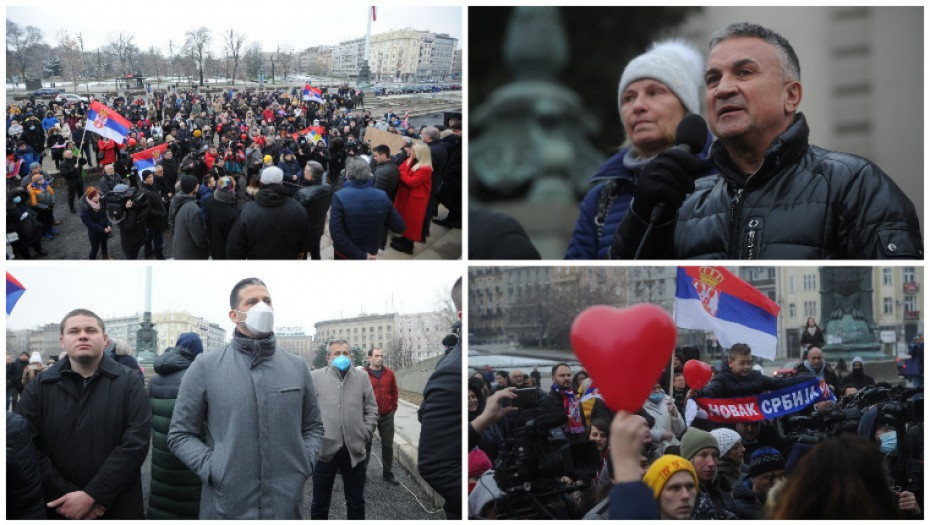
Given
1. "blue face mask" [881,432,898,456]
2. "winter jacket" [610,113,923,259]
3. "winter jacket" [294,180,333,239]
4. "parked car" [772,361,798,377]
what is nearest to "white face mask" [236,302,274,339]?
"winter jacket" [294,180,333,239]

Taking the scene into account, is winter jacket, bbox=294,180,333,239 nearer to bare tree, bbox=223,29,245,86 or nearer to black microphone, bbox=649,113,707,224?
bare tree, bbox=223,29,245,86

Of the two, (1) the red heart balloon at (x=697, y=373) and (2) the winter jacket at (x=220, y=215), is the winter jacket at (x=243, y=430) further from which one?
(1) the red heart balloon at (x=697, y=373)

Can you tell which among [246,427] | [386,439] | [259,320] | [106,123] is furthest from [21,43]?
[386,439]

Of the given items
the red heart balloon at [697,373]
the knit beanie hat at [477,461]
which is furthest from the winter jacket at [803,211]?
the knit beanie hat at [477,461]

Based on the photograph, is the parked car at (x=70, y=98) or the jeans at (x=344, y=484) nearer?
the jeans at (x=344, y=484)

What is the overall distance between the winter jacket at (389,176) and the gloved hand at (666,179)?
55.8 inches

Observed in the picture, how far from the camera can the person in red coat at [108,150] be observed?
5215mm

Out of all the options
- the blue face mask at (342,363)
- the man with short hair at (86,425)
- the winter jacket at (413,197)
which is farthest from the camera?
the winter jacket at (413,197)

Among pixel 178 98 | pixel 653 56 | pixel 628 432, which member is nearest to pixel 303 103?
pixel 178 98

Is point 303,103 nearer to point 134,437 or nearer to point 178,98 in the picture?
point 178,98

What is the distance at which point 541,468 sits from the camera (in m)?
4.48

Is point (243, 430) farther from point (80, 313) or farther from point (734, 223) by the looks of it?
point (734, 223)

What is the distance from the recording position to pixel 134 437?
4.24 m

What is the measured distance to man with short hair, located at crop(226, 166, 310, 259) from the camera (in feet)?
15.7
